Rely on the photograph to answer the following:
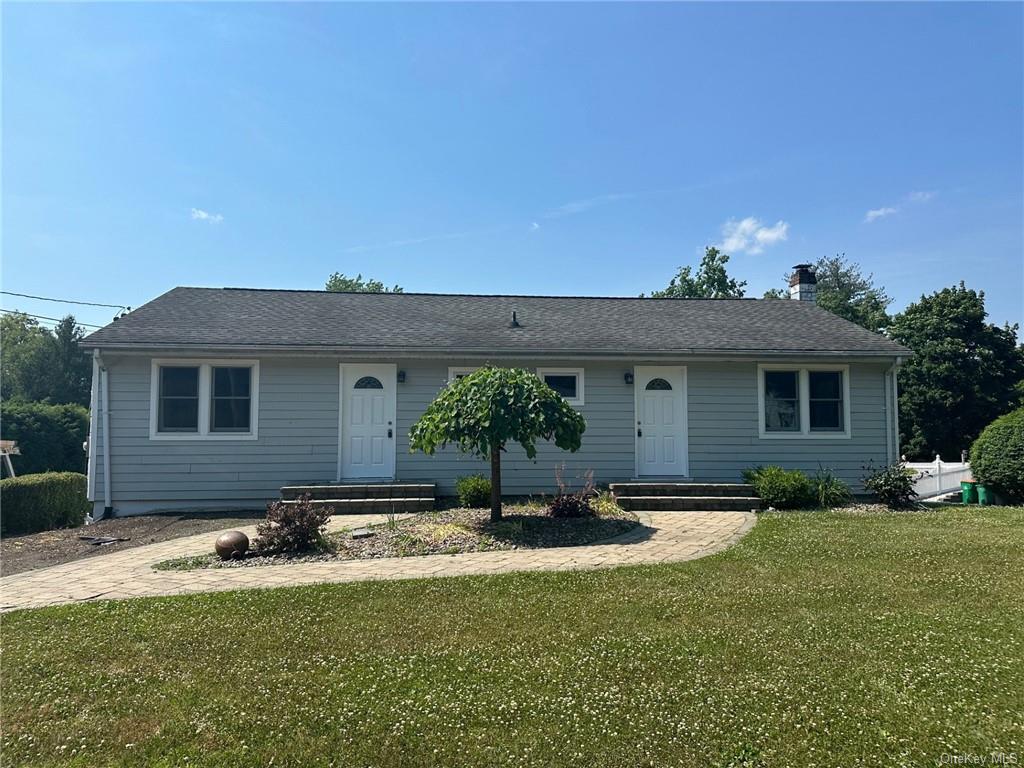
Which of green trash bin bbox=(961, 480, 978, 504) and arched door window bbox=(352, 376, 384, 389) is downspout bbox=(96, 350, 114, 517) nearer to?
arched door window bbox=(352, 376, 384, 389)

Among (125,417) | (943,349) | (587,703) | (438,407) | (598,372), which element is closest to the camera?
(587,703)

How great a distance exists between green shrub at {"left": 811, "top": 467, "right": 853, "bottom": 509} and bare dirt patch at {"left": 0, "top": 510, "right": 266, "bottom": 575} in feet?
31.6

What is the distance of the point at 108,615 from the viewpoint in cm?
447

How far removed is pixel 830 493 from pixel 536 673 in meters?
8.67

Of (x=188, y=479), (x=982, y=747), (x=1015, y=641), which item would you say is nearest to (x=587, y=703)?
(x=982, y=747)

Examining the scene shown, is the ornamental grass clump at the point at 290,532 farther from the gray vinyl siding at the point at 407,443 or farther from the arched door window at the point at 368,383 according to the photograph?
the arched door window at the point at 368,383

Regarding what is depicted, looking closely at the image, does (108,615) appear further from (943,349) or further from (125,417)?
(943,349)

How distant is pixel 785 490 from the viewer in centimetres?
965

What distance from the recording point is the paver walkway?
17.5ft

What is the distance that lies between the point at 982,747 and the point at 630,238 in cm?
1725

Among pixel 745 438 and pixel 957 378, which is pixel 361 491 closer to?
pixel 745 438

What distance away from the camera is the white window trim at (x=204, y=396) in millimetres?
10094

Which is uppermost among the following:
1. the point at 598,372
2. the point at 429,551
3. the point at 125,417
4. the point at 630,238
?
the point at 630,238

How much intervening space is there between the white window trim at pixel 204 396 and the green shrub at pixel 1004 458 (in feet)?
46.1
